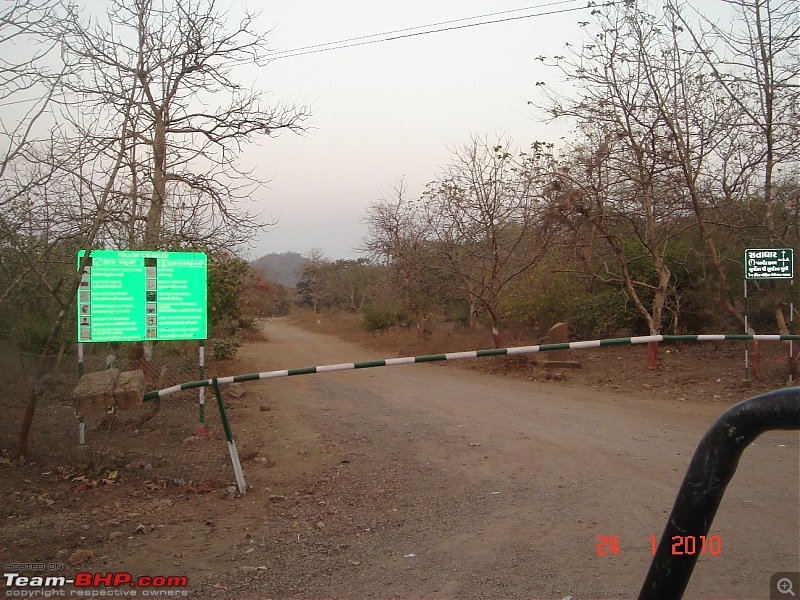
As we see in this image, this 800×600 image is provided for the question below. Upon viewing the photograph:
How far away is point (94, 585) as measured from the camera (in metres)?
4.13

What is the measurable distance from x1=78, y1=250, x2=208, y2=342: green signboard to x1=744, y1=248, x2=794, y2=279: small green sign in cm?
965

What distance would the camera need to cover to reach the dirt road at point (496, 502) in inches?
161

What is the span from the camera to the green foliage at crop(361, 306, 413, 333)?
2822 centimetres

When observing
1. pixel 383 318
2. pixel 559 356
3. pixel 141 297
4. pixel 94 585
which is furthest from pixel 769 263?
pixel 383 318

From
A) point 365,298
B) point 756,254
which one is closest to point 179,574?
point 756,254

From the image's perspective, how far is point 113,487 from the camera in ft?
21.0

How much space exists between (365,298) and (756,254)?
104 feet

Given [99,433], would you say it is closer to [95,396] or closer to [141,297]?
[95,396]

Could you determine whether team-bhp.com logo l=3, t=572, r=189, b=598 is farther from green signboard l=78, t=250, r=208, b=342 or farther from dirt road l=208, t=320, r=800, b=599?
green signboard l=78, t=250, r=208, b=342

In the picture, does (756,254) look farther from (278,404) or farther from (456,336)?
(456,336)

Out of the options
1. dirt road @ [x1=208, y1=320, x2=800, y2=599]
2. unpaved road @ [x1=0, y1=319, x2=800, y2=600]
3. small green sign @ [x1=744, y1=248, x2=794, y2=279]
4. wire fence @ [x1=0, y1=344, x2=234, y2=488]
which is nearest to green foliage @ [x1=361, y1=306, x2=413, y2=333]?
small green sign @ [x1=744, y1=248, x2=794, y2=279]
